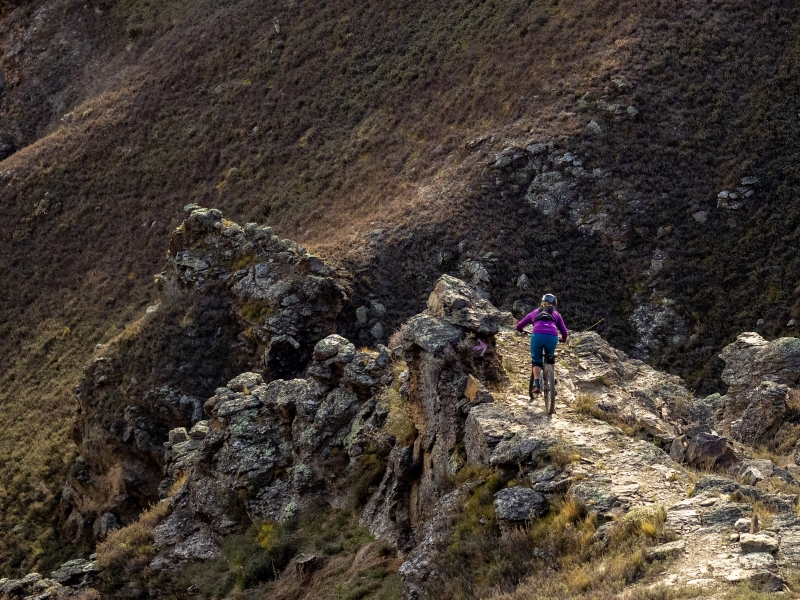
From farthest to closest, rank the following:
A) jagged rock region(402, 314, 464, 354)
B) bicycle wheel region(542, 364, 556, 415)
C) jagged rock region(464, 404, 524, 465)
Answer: jagged rock region(402, 314, 464, 354), bicycle wheel region(542, 364, 556, 415), jagged rock region(464, 404, 524, 465)

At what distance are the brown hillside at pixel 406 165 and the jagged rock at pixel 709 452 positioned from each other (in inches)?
534

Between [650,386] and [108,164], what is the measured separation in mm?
41840

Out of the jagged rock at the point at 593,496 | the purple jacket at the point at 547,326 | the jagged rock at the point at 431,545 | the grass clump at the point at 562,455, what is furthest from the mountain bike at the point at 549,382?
the jagged rock at the point at 593,496

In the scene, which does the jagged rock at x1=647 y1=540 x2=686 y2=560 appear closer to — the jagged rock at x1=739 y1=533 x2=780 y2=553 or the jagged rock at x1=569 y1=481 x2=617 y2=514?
the jagged rock at x1=739 y1=533 x2=780 y2=553

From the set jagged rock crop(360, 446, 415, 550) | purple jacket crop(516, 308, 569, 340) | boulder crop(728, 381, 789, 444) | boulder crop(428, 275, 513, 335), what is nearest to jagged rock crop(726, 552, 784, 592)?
purple jacket crop(516, 308, 569, 340)

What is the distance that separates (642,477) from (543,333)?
320cm

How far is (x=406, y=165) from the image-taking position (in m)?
38.8

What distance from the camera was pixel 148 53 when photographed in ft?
197

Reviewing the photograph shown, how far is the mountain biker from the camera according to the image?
14.1 metres

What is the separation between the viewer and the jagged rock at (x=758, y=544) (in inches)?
361

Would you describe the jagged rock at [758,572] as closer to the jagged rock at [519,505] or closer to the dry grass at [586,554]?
the dry grass at [586,554]

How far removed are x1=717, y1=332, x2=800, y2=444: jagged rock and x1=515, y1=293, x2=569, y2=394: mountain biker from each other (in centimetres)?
737

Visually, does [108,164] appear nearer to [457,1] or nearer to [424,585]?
[457,1]

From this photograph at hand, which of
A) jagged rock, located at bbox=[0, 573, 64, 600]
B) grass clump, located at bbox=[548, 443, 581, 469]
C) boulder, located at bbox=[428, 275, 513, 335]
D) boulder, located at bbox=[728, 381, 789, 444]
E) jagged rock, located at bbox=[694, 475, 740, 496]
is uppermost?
boulder, located at bbox=[428, 275, 513, 335]
